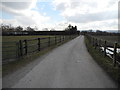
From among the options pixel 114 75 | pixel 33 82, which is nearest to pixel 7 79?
pixel 33 82

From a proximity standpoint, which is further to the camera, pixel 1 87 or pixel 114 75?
pixel 114 75

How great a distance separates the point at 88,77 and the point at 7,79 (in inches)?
116

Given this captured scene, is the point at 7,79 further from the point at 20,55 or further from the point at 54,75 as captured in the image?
the point at 20,55

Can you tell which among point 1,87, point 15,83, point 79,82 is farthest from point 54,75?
point 1,87

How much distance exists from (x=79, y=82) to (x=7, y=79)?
2539 mm

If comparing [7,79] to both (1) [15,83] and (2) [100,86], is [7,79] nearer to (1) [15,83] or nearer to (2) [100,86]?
(1) [15,83]

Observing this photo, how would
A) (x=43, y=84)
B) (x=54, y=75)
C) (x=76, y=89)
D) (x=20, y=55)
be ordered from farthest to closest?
1. (x=20, y=55)
2. (x=54, y=75)
3. (x=43, y=84)
4. (x=76, y=89)

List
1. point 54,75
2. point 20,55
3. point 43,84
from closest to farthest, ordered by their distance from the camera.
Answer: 1. point 43,84
2. point 54,75
3. point 20,55

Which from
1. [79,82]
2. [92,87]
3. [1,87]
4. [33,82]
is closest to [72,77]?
[79,82]

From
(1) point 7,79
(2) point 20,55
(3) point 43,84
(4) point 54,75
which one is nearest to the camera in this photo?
(3) point 43,84

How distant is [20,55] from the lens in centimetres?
944

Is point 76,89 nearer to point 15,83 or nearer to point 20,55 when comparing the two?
point 15,83

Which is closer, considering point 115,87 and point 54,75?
point 115,87

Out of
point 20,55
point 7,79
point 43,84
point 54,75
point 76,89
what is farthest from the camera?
point 20,55
